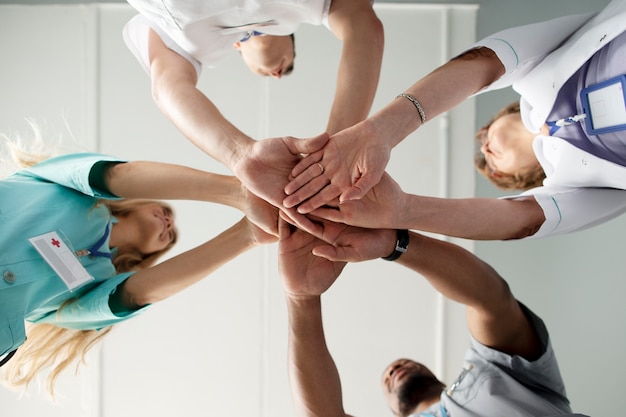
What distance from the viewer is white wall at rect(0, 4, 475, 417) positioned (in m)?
2.97

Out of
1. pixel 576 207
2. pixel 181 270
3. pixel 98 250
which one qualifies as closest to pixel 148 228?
pixel 98 250

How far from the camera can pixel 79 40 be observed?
9.80 feet

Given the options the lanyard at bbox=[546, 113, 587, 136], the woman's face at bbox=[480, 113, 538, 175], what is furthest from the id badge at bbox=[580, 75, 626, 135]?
the woman's face at bbox=[480, 113, 538, 175]

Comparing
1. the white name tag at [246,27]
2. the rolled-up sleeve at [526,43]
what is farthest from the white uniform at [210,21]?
the rolled-up sleeve at [526,43]

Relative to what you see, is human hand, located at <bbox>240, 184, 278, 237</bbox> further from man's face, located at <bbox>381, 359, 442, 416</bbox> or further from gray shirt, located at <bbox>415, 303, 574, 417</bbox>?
man's face, located at <bbox>381, 359, 442, 416</bbox>

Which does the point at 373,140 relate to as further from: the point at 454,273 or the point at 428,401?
the point at 428,401

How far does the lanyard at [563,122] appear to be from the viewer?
1382mm

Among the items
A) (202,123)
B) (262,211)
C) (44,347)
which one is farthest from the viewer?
(44,347)

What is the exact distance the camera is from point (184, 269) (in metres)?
1.58

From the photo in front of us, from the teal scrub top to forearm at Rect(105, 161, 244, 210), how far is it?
0.05 metres

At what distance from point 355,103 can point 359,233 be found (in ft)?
1.10

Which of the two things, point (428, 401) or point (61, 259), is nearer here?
point (61, 259)

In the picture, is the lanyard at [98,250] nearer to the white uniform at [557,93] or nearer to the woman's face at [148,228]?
the woman's face at [148,228]

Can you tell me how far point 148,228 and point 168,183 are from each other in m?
0.39
